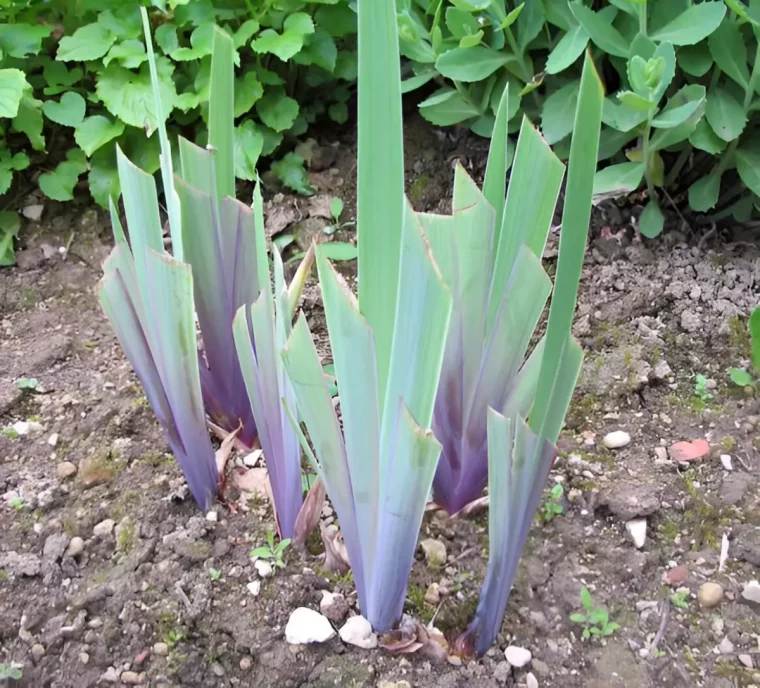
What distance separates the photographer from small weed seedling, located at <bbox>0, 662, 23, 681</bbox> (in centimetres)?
71


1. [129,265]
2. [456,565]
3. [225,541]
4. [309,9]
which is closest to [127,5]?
[309,9]

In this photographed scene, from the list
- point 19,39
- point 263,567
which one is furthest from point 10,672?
point 19,39

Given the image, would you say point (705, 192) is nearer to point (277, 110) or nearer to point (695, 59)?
point (695, 59)

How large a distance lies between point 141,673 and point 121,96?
105 centimetres

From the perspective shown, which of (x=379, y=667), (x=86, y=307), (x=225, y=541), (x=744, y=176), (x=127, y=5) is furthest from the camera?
(x=127, y=5)

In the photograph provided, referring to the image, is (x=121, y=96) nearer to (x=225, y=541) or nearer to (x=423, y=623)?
(x=225, y=541)

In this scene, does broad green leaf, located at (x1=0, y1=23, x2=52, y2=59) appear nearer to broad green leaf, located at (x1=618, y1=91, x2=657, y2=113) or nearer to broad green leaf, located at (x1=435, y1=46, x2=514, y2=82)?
broad green leaf, located at (x1=435, y1=46, x2=514, y2=82)

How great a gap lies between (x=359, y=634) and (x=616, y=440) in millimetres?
443

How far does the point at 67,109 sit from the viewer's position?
1.42 meters

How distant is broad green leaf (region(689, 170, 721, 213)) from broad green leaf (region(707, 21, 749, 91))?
16 centimetres

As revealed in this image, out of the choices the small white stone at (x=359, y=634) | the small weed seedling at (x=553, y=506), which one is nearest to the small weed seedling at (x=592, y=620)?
the small weed seedling at (x=553, y=506)

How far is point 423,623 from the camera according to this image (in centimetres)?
76

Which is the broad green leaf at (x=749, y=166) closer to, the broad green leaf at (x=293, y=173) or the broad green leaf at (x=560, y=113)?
the broad green leaf at (x=560, y=113)

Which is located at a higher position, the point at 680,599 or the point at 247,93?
the point at 247,93
